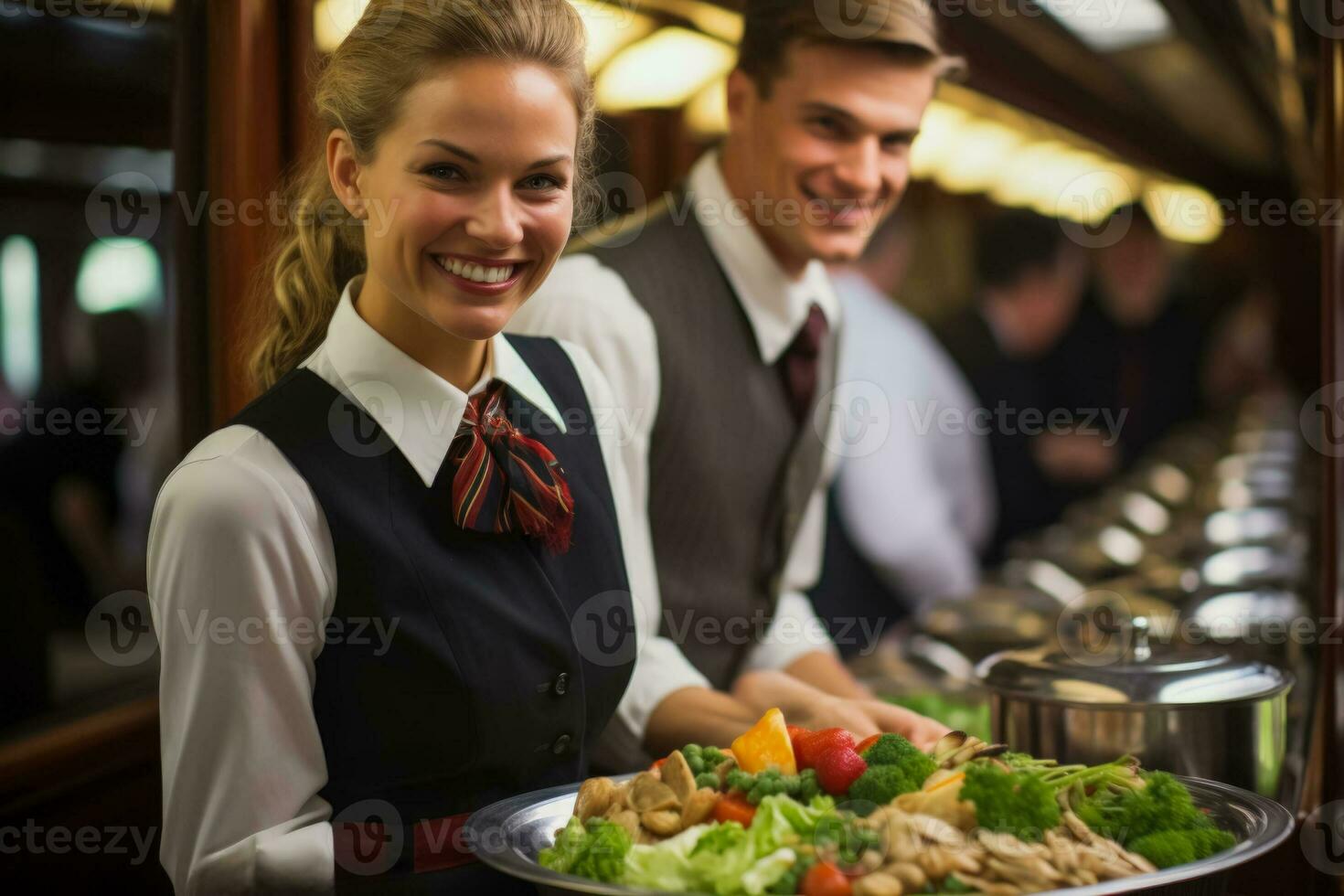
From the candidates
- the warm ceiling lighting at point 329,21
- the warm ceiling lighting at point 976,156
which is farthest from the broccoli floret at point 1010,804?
the warm ceiling lighting at point 976,156

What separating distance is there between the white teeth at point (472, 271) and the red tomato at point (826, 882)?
657 millimetres

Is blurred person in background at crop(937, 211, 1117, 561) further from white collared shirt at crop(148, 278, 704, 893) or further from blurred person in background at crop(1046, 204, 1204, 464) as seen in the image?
white collared shirt at crop(148, 278, 704, 893)

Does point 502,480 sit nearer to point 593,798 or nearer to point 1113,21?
point 593,798

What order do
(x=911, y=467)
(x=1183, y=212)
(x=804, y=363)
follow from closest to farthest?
(x=804, y=363) < (x=911, y=467) < (x=1183, y=212)

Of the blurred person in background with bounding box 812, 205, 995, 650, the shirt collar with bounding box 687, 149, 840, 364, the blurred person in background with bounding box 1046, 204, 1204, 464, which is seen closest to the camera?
the shirt collar with bounding box 687, 149, 840, 364

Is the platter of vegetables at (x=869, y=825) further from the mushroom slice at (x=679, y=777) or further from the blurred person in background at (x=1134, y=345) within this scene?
the blurred person in background at (x=1134, y=345)

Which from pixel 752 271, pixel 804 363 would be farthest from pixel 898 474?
pixel 752 271

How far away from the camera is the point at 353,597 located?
1.31 meters

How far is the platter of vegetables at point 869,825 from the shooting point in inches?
42.0

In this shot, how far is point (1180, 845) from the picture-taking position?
3.73 ft

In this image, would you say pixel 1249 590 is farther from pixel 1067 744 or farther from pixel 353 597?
pixel 353 597

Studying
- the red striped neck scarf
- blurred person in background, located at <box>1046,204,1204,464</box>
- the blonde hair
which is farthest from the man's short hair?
blurred person in background, located at <box>1046,204,1204,464</box>

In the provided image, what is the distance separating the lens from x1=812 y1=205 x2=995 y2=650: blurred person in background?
169 inches

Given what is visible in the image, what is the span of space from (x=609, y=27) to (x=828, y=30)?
459 millimetres
